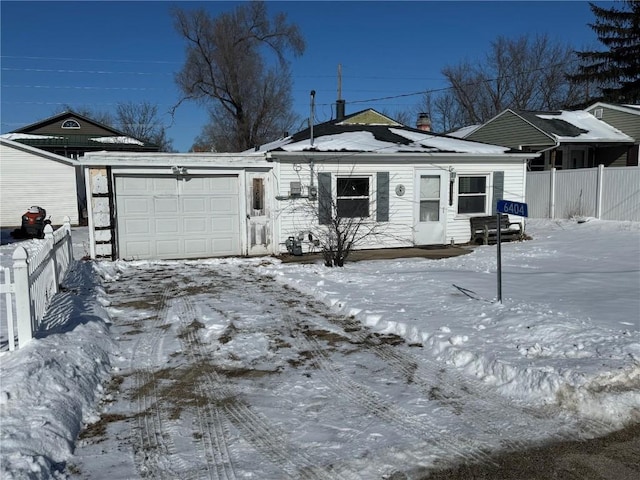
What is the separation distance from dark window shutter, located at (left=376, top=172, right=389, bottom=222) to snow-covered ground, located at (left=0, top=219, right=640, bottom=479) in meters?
4.24

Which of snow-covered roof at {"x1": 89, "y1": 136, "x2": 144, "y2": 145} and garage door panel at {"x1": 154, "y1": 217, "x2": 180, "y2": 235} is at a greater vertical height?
snow-covered roof at {"x1": 89, "y1": 136, "x2": 144, "y2": 145}

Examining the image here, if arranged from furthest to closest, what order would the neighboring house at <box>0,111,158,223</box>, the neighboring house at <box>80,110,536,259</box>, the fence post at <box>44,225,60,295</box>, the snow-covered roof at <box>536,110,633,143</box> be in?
the neighboring house at <box>0,111,158,223</box> < the snow-covered roof at <box>536,110,633,143</box> < the neighboring house at <box>80,110,536,259</box> < the fence post at <box>44,225,60,295</box>

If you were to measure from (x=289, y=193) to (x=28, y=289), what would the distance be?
8266 mm

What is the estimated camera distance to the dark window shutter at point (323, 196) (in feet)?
41.5

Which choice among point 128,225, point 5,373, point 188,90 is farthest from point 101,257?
point 188,90

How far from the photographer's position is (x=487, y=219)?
14.2 meters

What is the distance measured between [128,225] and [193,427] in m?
8.97

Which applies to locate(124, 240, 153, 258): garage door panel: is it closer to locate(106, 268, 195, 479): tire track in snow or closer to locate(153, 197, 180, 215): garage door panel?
locate(153, 197, 180, 215): garage door panel

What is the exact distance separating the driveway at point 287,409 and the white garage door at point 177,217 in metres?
5.60

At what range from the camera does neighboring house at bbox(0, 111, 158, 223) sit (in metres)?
29.1

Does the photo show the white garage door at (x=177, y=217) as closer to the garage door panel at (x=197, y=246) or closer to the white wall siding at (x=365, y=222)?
the garage door panel at (x=197, y=246)

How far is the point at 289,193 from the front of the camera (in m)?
12.5

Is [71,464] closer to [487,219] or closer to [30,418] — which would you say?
[30,418]

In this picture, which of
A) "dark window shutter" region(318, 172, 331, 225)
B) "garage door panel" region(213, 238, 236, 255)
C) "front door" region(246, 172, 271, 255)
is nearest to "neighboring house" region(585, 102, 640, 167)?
"dark window shutter" region(318, 172, 331, 225)
